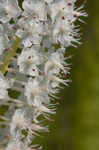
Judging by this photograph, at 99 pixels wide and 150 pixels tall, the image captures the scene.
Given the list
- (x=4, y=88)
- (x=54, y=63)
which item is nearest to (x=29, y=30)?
(x=54, y=63)

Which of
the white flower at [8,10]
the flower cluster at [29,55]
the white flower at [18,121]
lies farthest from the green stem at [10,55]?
the white flower at [18,121]

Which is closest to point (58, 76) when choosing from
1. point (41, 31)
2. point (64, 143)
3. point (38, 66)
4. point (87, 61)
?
point (38, 66)

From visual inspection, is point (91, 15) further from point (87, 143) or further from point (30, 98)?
point (30, 98)

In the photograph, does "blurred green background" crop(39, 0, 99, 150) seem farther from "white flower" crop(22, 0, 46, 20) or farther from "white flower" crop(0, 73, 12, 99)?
"white flower" crop(22, 0, 46, 20)

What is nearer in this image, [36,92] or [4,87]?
[4,87]

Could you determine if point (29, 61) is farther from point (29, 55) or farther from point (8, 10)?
point (8, 10)
